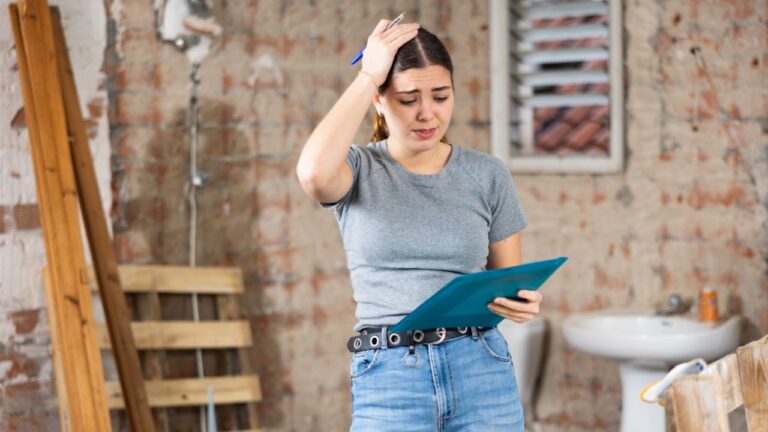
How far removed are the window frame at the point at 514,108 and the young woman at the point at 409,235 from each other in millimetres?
2097

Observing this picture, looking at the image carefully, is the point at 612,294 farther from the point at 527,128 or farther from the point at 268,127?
the point at 268,127

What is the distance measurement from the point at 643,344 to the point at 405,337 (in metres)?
1.87

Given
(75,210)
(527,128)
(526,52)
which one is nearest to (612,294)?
(527,128)

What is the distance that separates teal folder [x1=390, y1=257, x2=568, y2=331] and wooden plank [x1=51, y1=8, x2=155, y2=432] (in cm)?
160

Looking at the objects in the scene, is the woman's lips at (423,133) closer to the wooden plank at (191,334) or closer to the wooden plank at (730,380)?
the wooden plank at (730,380)

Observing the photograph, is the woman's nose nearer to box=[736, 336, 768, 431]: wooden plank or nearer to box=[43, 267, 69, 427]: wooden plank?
box=[736, 336, 768, 431]: wooden plank

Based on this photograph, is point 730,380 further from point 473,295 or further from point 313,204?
point 313,204

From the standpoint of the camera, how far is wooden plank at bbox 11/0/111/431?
274 cm

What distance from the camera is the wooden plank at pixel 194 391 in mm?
3289

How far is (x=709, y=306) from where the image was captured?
3600 mm

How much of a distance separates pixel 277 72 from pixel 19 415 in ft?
4.91

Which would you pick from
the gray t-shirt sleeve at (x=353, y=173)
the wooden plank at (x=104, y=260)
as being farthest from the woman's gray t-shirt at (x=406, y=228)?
the wooden plank at (x=104, y=260)

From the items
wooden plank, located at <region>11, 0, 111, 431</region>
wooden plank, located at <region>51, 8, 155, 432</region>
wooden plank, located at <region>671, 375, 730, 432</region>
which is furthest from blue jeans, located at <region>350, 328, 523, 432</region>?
wooden plank, located at <region>51, 8, 155, 432</region>

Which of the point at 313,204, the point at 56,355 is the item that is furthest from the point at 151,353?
the point at 313,204
